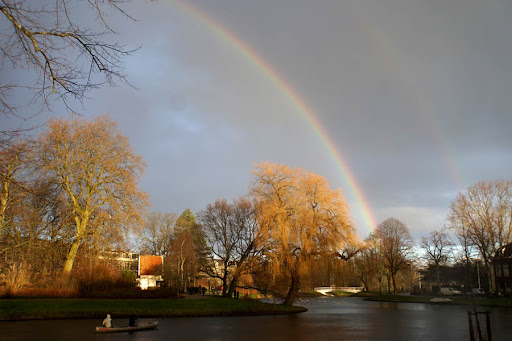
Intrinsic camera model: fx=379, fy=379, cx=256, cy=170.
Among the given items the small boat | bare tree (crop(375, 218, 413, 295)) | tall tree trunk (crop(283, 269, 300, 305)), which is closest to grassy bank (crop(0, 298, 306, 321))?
tall tree trunk (crop(283, 269, 300, 305))

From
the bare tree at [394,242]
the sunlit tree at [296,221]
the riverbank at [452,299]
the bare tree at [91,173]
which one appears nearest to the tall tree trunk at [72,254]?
the bare tree at [91,173]

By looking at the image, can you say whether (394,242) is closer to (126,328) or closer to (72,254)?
(72,254)

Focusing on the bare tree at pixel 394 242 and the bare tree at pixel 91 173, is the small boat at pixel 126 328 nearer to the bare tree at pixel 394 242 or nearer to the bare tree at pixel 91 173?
the bare tree at pixel 91 173

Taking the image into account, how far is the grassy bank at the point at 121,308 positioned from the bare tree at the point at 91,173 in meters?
7.82

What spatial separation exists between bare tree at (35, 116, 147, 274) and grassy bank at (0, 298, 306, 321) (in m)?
7.82

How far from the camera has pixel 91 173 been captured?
3312 cm

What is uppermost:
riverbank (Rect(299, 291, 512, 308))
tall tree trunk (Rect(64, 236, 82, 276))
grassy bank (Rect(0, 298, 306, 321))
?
tall tree trunk (Rect(64, 236, 82, 276))

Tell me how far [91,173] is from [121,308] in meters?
13.6

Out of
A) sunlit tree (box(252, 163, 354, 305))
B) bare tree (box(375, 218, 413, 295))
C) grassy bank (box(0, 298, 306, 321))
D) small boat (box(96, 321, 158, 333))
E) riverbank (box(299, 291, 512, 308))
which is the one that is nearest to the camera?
small boat (box(96, 321, 158, 333))

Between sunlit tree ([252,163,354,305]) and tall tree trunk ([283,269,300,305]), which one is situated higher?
sunlit tree ([252,163,354,305])

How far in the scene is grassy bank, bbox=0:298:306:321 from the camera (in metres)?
21.8

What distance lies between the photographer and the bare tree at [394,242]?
201ft

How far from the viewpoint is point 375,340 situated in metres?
14.4

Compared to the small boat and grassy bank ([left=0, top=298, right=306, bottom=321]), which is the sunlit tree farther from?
the small boat
